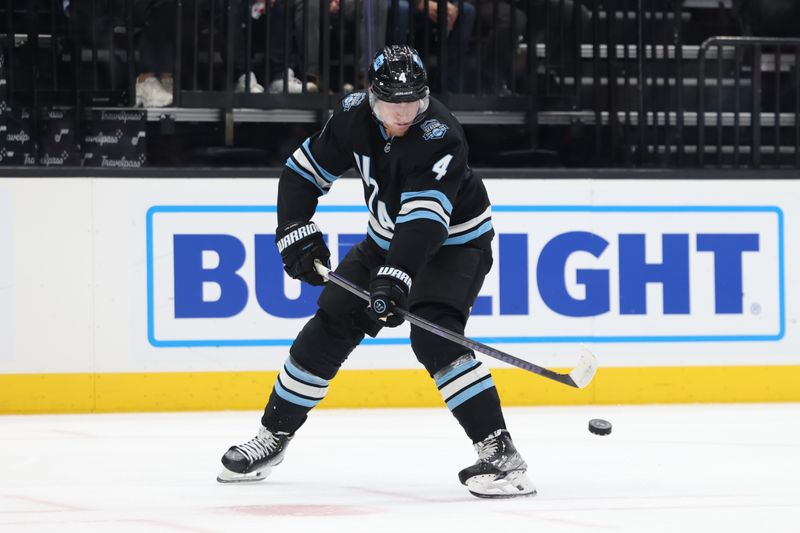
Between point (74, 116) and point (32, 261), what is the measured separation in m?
0.68

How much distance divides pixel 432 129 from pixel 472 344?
1.84 feet

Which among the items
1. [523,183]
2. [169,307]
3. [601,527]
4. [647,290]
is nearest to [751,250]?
[647,290]

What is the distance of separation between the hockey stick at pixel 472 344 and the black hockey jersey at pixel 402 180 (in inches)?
5.8

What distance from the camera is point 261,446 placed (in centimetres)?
364

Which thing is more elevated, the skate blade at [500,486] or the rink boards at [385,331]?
the rink boards at [385,331]

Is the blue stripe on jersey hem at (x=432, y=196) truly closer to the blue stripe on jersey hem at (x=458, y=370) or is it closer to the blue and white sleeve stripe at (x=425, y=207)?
the blue and white sleeve stripe at (x=425, y=207)

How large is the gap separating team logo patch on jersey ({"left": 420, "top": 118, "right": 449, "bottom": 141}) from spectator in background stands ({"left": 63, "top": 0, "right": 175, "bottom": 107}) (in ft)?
8.79

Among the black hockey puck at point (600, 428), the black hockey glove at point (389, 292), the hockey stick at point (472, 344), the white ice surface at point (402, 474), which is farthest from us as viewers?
the black hockey puck at point (600, 428)

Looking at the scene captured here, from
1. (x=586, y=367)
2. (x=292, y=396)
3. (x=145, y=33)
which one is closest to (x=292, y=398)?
(x=292, y=396)

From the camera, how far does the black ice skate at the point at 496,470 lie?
11.0 ft

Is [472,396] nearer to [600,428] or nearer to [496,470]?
[496,470]

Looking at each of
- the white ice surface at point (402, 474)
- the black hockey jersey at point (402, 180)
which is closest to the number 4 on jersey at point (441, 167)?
the black hockey jersey at point (402, 180)

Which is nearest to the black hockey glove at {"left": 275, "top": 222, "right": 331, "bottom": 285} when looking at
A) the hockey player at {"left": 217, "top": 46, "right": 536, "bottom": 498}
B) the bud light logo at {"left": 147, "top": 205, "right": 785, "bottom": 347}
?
the hockey player at {"left": 217, "top": 46, "right": 536, "bottom": 498}

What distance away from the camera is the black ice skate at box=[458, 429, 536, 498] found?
3.35 meters
